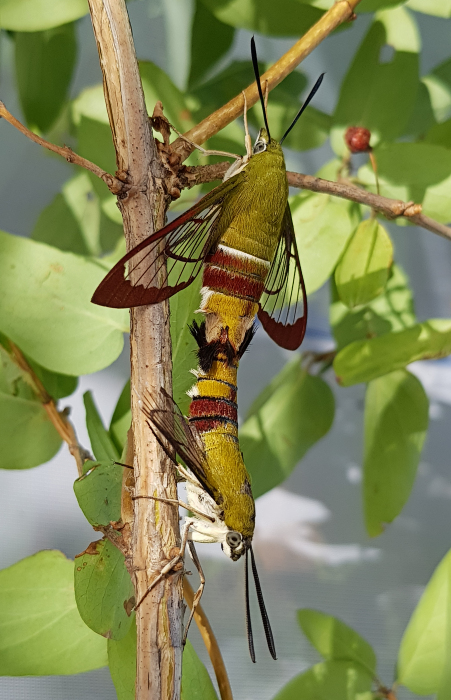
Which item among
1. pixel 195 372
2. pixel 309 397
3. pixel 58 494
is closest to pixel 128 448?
pixel 195 372

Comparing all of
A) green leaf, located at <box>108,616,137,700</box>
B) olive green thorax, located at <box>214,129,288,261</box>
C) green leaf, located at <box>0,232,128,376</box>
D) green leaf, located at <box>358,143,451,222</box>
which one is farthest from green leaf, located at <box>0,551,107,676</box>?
green leaf, located at <box>358,143,451,222</box>

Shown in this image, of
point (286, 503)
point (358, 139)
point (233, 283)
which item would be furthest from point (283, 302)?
point (286, 503)

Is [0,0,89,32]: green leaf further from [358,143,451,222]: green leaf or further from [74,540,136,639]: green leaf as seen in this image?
[74,540,136,639]: green leaf

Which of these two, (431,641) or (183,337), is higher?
(183,337)

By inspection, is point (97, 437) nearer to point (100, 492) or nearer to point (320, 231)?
point (100, 492)

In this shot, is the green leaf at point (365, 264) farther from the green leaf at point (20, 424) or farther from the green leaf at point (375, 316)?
the green leaf at point (20, 424)

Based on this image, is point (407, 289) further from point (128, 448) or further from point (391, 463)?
point (128, 448)
